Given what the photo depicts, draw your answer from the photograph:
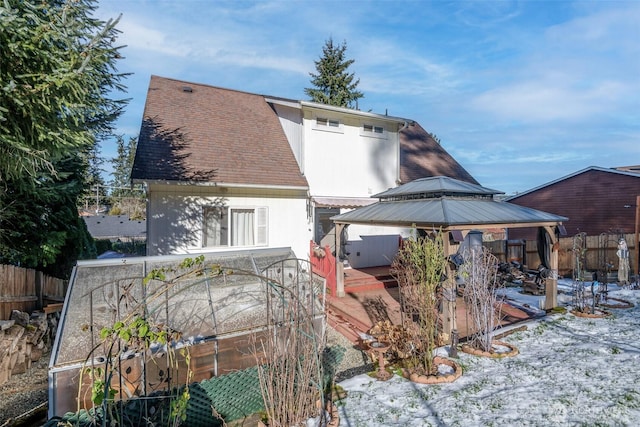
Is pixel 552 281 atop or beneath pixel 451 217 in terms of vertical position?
beneath

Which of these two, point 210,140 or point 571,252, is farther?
Result: point 571,252

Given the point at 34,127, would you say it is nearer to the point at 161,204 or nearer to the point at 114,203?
the point at 161,204

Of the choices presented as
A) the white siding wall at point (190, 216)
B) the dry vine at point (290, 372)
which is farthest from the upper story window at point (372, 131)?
the dry vine at point (290, 372)

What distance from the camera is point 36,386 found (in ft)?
20.9

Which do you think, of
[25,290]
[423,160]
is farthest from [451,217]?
[423,160]

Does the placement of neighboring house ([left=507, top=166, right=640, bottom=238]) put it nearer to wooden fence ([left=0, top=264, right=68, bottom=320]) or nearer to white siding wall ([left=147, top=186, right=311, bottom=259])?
white siding wall ([left=147, top=186, right=311, bottom=259])

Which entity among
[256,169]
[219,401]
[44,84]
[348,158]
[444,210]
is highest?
[348,158]

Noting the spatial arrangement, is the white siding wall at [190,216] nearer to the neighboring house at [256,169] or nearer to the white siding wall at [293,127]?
the neighboring house at [256,169]

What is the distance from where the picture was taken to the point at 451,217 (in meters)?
7.73

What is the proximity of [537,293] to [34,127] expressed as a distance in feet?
48.9

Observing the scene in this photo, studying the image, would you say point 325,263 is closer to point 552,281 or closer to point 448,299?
point 448,299

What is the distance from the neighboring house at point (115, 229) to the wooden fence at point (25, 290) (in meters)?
22.7

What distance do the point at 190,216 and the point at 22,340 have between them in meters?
5.18

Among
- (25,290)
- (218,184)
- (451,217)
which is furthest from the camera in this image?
(218,184)
